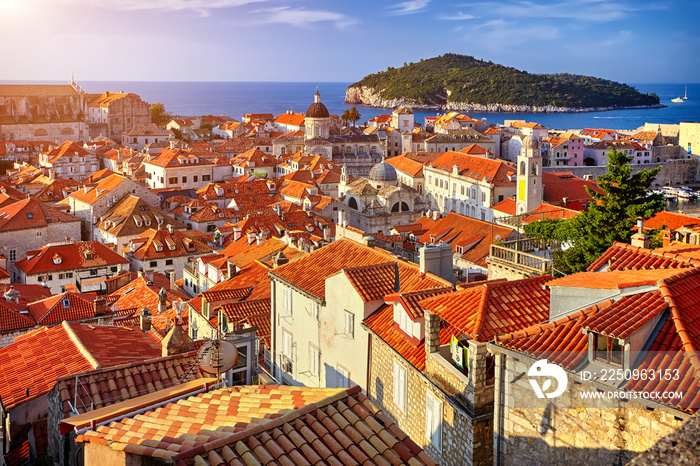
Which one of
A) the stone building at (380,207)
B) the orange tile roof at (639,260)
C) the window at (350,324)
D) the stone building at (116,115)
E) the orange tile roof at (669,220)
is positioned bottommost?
the stone building at (380,207)

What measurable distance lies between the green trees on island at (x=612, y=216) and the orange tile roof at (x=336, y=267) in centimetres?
390

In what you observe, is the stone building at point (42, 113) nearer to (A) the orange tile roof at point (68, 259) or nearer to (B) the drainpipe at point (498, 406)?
(A) the orange tile roof at point (68, 259)

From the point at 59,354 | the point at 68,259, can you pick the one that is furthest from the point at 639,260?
the point at 68,259

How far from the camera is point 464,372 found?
367 inches

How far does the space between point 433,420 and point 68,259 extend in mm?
29877

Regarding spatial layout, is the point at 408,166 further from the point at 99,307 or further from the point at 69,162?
the point at 99,307

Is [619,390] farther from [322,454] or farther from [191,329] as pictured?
[191,329]

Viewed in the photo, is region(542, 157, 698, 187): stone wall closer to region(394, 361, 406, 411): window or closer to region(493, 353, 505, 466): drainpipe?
region(394, 361, 406, 411): window

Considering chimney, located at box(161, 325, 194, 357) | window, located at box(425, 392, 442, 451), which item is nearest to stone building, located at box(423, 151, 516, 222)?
chimney, located at box(161, 325, 194, 357)

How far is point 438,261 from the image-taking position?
13898 millimetres

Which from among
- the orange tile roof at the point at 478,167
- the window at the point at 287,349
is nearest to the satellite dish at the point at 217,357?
the window at the point at 287,349

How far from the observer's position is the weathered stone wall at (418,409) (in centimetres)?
908

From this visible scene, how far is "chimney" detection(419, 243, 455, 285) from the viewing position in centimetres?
1363

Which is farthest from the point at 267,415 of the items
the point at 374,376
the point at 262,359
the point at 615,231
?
the point at 615,231
